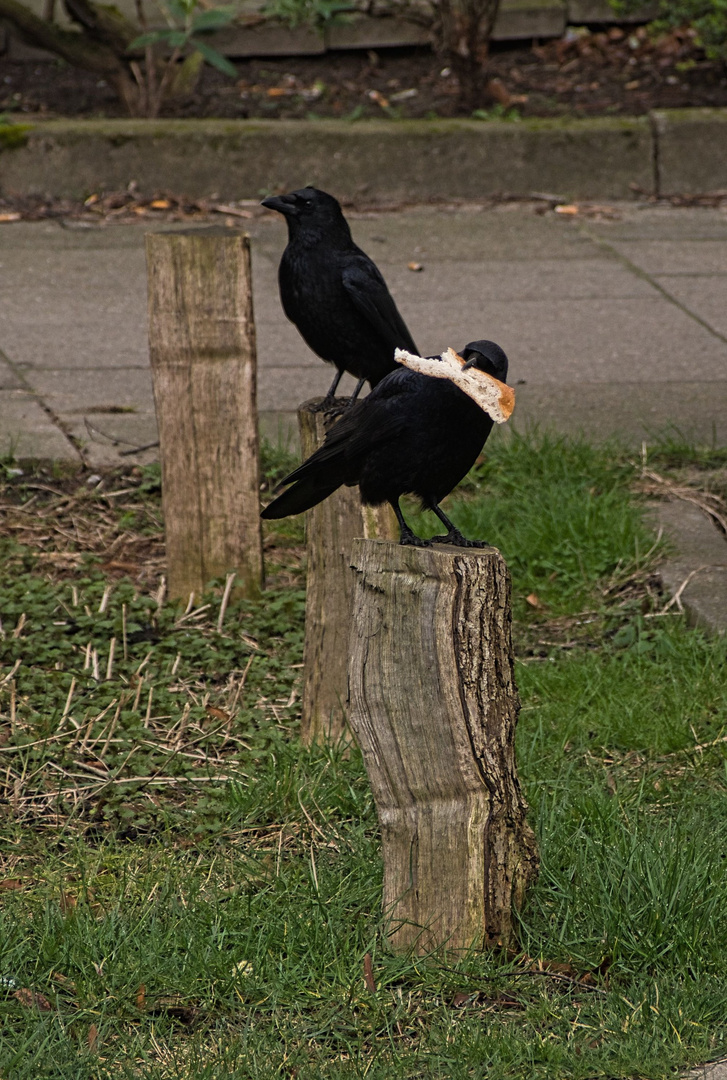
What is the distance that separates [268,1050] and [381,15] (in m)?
9.98

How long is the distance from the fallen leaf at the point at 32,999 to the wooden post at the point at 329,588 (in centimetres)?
137

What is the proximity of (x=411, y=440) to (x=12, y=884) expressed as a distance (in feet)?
4.81

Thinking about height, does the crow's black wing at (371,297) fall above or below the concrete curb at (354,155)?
below

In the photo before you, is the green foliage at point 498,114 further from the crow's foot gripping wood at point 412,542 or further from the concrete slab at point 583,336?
the crow's foot gripping wood at point 412,542

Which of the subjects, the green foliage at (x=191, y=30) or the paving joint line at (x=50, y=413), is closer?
the paving joint line at (x=50, y=413)

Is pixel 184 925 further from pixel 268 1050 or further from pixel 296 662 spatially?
pixel 296 662

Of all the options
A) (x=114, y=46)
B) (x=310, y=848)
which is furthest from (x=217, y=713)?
(x=114, y=46)

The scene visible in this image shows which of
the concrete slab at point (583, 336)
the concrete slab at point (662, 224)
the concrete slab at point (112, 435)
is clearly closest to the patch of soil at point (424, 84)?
the concrete slab at point (662, 224)

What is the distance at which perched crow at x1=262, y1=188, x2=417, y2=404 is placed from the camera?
13.9 ft

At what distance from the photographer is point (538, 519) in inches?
207

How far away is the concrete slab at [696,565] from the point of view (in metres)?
4.73

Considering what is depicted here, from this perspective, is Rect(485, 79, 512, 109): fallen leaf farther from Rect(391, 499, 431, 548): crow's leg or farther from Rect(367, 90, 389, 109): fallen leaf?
Rect(391, 499, 431, 548): crow's leg

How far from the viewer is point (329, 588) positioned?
162 inches

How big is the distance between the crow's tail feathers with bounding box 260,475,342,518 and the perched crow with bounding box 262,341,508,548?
17 mm
